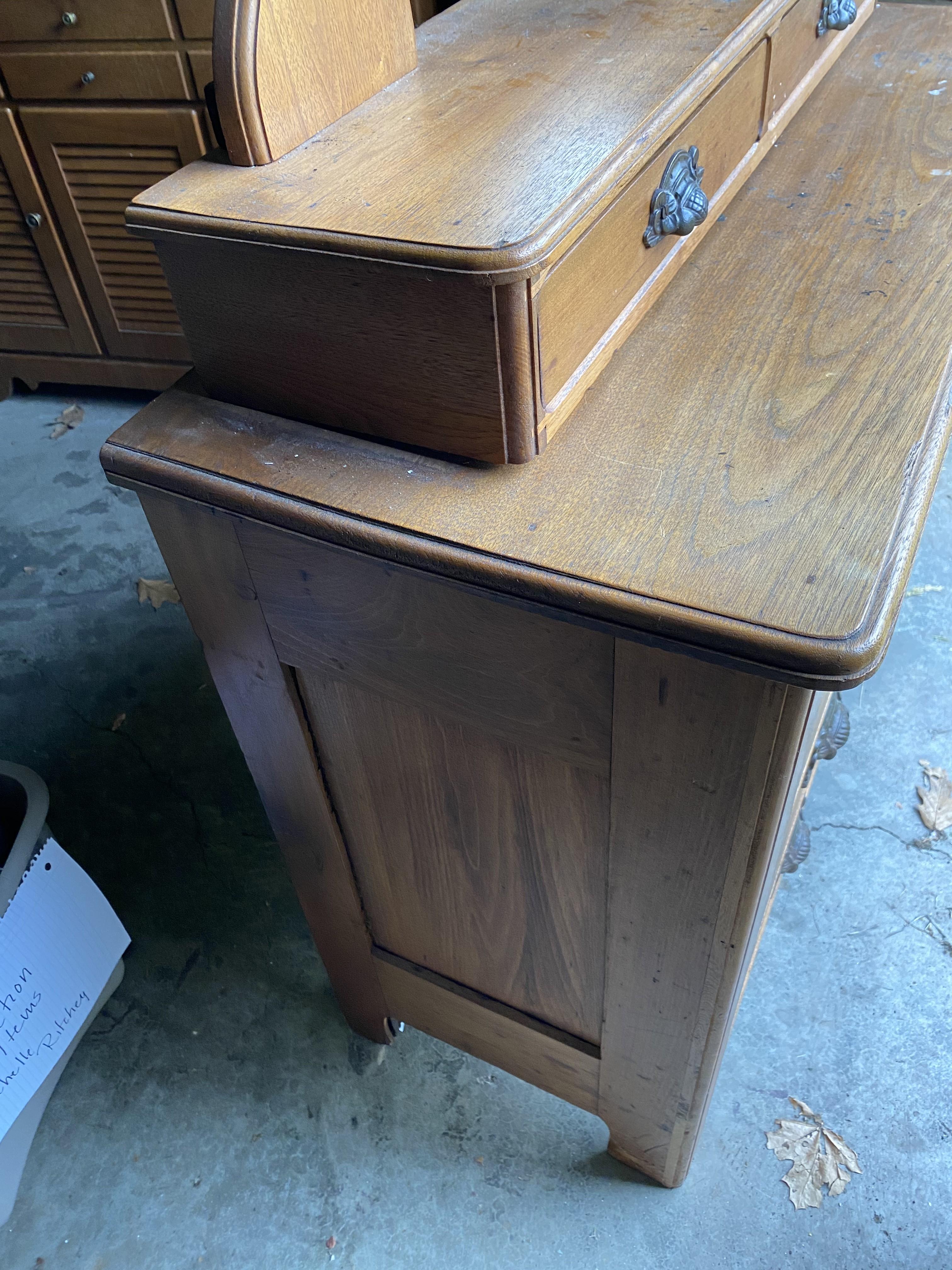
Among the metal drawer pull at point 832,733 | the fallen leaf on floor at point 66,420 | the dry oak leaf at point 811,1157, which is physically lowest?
the fallen leaf on floor at point 66,420

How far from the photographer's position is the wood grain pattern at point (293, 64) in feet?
2.14

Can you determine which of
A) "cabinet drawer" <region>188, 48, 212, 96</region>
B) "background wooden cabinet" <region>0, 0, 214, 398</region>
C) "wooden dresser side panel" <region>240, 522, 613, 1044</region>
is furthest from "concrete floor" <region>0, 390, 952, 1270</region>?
"cabinet drawer" <region>188, 48, 212, 96</region>

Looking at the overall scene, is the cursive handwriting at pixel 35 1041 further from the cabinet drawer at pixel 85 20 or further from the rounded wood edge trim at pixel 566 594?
the cabinet drawer at pixel 85 20

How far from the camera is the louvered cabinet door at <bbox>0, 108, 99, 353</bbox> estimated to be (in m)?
2.23

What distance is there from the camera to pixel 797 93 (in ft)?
3.61

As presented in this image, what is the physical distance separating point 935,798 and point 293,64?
1.51 metres

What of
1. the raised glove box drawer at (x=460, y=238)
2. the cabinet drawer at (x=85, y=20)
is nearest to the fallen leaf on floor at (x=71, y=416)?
the cabinet drawer at (x=85, y=20)

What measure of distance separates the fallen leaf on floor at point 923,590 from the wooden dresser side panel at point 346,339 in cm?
159

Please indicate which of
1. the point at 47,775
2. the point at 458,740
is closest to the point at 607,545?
the point at 458,740

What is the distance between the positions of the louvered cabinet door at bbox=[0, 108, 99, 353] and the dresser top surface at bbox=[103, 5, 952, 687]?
190 cm

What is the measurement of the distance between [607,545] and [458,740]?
28 cm

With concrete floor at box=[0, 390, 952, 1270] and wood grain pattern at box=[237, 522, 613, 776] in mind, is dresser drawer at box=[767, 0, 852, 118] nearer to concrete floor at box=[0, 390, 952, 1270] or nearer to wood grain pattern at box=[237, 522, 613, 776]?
wood grain pattern at box=[237, 522, 613, 776]

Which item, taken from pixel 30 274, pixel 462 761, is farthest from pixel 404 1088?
pixel 30 274

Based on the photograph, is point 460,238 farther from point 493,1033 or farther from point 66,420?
point 66,420
